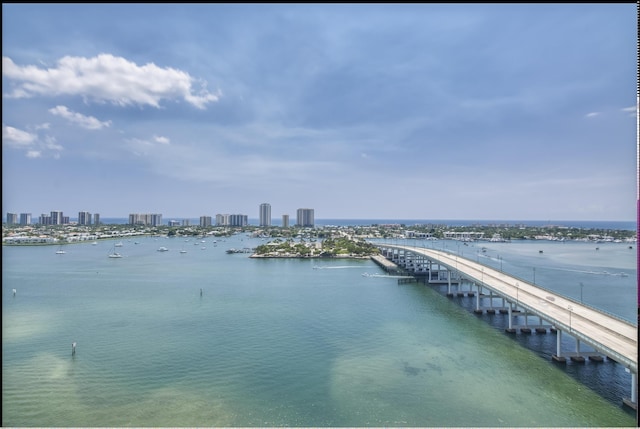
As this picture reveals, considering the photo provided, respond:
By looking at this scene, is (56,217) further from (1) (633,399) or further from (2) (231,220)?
(1) (633,399)

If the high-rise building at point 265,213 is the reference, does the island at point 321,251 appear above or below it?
below

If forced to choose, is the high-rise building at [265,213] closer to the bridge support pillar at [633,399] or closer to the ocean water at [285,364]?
the ocean water at [285,364]

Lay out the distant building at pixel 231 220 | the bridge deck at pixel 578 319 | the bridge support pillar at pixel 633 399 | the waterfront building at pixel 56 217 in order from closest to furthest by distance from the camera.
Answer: the bridge support pillar at pixel 633 399 → the bridge deck at pixel 578 319 → the waterfront building at pixel 56 217 → the distant building at pixel 231 220

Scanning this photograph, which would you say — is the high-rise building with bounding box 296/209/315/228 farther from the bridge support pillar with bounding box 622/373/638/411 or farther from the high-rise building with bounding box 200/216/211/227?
the bridge support pillar with bounding box 622/373/638/411

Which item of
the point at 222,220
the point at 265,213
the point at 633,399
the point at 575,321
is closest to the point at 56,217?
the point at 222,220

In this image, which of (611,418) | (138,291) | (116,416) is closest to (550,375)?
(611,418)

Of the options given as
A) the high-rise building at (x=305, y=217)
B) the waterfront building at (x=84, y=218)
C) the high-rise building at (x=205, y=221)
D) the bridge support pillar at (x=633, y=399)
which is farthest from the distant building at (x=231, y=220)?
the bridge support pillar at (x=633, y=399)

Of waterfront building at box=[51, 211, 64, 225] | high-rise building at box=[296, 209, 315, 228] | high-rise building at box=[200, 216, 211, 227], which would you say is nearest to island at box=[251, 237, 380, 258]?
high-rise building at box=[200, 216, 211, 227]
